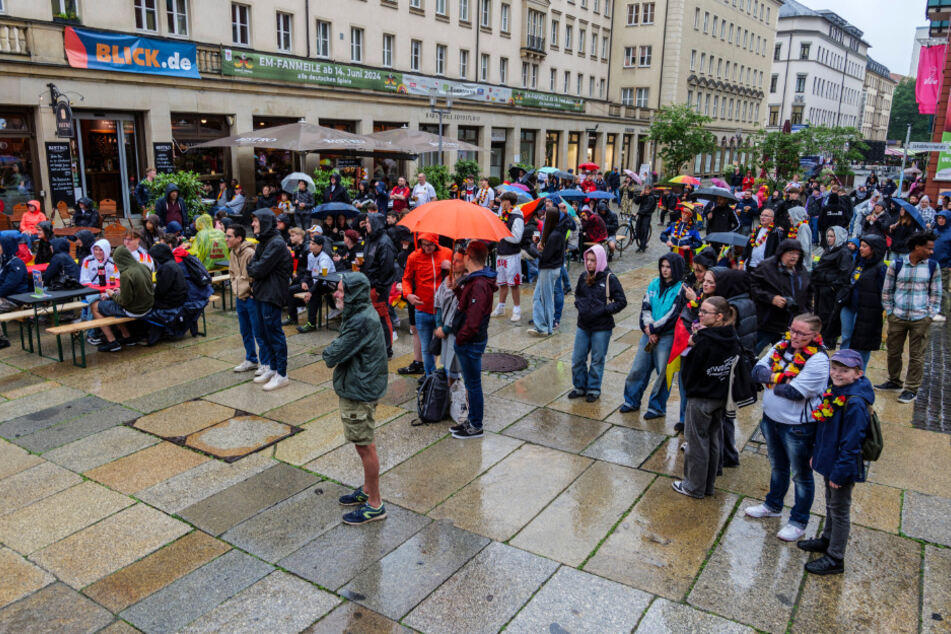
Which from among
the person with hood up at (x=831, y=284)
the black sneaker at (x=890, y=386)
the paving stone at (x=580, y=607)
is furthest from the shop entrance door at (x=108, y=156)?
the black sneaker at (x=890, y=386)

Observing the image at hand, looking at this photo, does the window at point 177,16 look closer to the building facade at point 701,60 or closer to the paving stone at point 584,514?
the paving stone at point 584,514

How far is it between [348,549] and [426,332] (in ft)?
11.4

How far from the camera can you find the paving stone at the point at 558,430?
6906 mm

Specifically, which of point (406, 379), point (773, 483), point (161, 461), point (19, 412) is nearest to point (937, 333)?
point (773, 483)

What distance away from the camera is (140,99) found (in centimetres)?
2073

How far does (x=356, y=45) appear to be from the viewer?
100 ft

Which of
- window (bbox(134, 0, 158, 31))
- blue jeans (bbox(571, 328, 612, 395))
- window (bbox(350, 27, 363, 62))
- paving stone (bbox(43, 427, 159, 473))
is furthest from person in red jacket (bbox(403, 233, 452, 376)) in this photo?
window (bbox(350, 27, 363, 62))

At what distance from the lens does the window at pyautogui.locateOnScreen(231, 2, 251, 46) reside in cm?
2492

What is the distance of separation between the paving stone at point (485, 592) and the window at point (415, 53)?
31.9m

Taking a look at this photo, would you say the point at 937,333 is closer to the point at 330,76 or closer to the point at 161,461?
the point at 161,461

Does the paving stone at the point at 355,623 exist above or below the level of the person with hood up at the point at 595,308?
below

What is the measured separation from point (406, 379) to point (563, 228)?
11.2ft

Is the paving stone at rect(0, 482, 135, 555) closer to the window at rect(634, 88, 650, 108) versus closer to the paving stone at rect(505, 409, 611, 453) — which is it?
the paving stone at rect(505, 409, 611, 453)

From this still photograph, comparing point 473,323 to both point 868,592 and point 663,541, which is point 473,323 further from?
point 868,592
